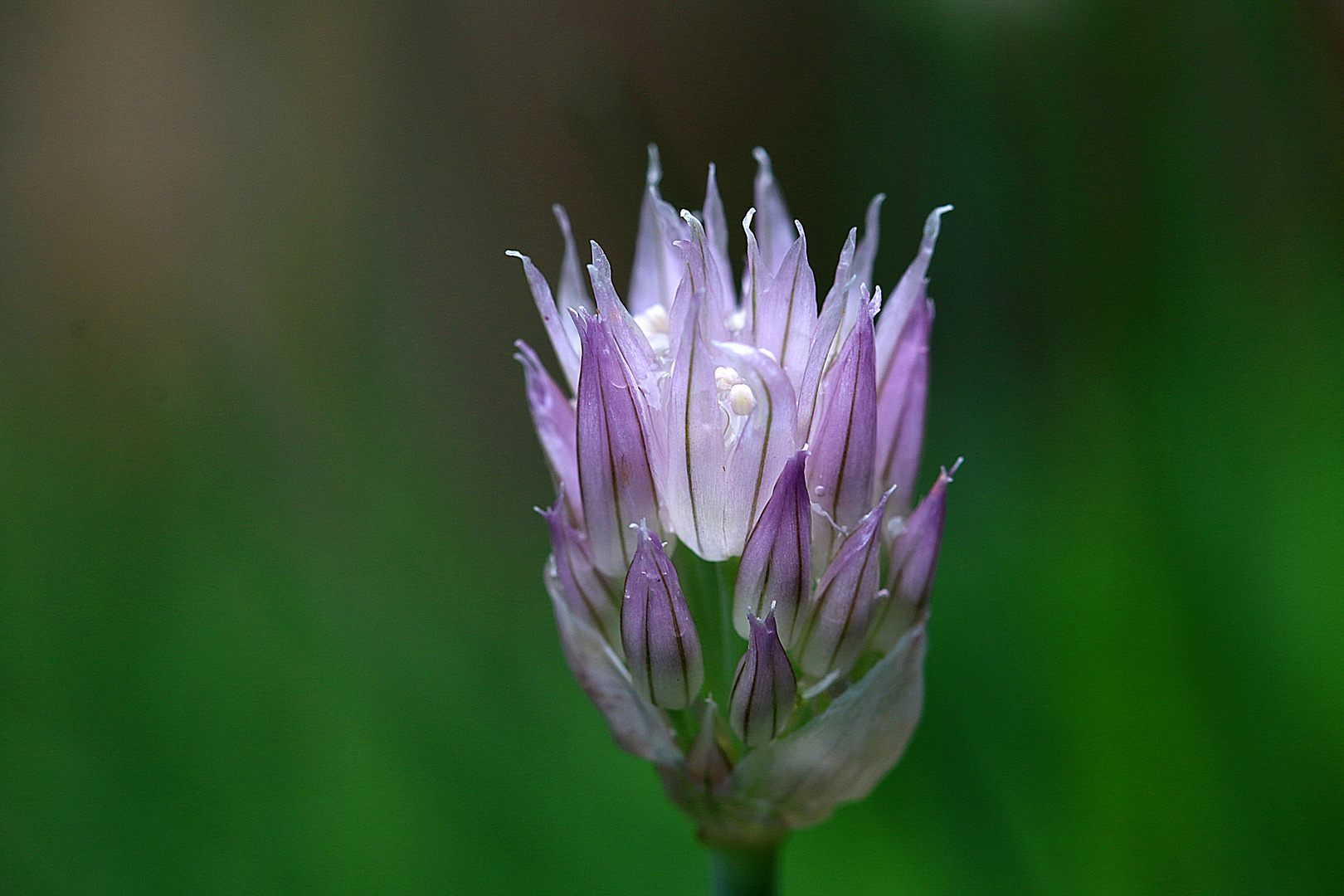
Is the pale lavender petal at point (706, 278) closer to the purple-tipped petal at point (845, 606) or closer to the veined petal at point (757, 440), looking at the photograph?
the veined petal at point (757, 440)

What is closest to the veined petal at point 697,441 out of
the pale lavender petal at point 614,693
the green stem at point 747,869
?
the pale lavender petal at point 614,693

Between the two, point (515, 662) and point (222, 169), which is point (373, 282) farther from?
point (515, 662)

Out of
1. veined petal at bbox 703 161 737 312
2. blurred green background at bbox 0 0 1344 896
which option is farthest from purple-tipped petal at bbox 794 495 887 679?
blurred green background at bbox 0 0 1344 896

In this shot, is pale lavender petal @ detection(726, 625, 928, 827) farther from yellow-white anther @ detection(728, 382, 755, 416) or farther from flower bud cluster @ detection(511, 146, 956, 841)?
yellow-white anther @ detection(728, 382, 755, 416)

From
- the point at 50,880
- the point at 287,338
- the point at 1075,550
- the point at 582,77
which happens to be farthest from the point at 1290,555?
the point at 287,338

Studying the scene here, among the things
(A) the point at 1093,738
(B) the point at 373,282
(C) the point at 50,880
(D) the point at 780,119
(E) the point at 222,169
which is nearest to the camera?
(A) the point at 1093,738

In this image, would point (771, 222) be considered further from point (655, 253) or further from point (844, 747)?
point (844, 747)
